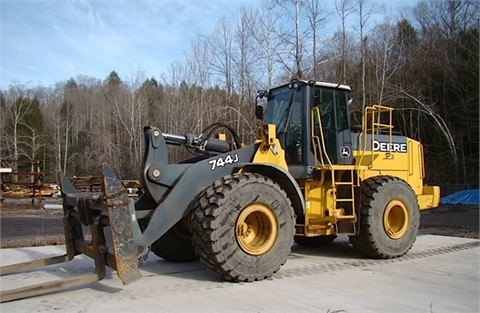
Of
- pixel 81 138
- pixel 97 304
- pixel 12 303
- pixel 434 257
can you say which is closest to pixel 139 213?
pixel 97 304

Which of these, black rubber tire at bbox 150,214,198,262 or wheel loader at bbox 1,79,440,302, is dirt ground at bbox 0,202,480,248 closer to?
black rubber tire at bbox 150,214,198,262

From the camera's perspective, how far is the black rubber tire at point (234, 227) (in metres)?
5.30

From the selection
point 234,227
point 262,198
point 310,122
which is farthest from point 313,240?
point 234,227

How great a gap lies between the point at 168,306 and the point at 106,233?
138 centimetres

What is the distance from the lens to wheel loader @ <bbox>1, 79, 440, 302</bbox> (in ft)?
17.3

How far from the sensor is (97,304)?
4727 millimetres

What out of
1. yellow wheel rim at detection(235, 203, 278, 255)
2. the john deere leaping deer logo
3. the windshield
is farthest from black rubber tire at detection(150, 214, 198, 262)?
the john deere leaping deer logo

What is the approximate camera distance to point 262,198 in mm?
5734

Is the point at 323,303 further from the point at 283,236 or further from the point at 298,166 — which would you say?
the point at 298,166

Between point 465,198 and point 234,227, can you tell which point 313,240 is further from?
point 465,198

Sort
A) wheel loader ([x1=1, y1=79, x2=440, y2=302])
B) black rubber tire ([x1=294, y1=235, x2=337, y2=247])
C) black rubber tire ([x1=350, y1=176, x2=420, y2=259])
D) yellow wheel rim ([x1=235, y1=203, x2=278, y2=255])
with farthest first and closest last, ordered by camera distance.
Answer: black rubber tire ([x1=294, y1=235, x2=337, y2=247]), black rubber tire ([x1=350, y1=176, x2=420, y2=259]), yellow wheel rim ([x1=235, y1=203, x2=278, y2=255]), wheel loader ([x1=1, y1=79, x2=440, y2=302])

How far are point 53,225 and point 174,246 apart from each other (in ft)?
30.2

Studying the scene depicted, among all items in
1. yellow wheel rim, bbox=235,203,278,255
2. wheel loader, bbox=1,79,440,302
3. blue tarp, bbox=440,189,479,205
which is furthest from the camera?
blue tarp, bbox=440,189,479,205

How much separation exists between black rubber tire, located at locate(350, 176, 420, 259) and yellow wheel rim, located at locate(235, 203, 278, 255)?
6.12 ft
